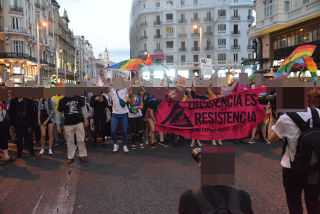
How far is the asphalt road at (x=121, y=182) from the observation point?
4449 mm

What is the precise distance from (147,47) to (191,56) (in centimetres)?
1060

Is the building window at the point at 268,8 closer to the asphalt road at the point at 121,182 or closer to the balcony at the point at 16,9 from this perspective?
the asphalt road at the point at 121,182

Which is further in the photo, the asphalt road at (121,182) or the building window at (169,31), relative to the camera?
the building window at (169,31)

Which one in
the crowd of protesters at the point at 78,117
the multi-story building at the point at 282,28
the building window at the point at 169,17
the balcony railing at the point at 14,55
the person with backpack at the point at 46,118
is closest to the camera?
the crowd of protesters at the point at 78,117

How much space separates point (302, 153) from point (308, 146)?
10cm

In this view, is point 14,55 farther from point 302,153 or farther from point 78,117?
A: point 302,153

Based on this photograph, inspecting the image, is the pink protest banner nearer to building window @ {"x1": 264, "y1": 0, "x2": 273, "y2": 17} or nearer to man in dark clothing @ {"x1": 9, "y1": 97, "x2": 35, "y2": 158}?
man in dark clothing @ {"x1": 9, "y1": 97, "x2": 35, "y2": 158}

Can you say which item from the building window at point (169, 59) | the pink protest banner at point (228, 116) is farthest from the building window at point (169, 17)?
the pink protest banner at point (228, 116)

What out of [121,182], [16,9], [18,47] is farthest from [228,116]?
[16,9]

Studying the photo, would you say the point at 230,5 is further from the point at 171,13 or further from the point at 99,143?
the point at 99,143

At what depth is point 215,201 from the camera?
5.85 ft

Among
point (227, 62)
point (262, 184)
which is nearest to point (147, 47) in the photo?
point (227, 62)

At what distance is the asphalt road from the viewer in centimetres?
445

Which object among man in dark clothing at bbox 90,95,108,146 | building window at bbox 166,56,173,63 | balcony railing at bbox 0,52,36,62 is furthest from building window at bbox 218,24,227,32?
man in dark clothing at bbox 90,95,108,146
